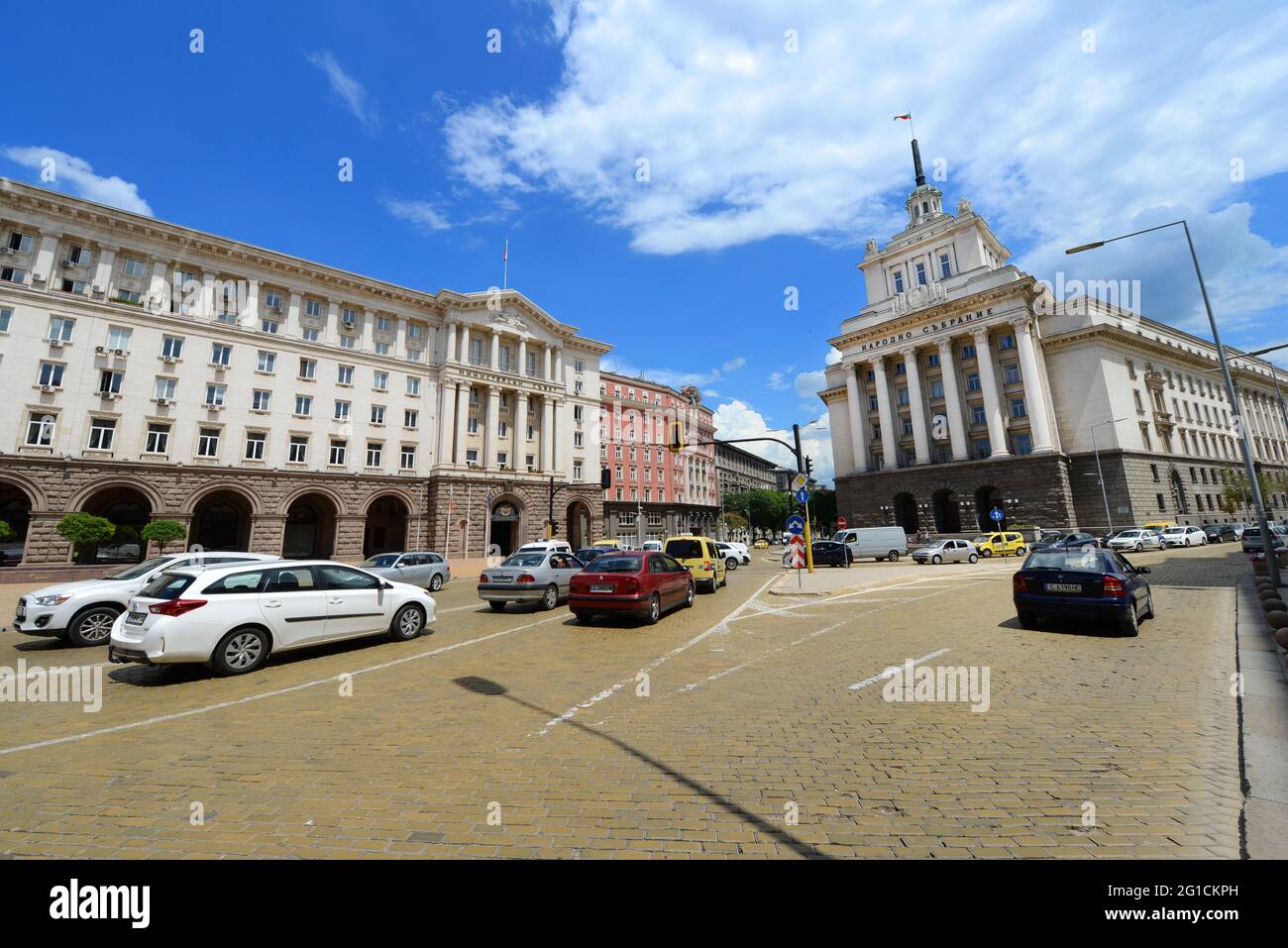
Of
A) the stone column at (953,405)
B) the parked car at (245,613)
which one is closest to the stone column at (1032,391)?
the stone column at (953,405)

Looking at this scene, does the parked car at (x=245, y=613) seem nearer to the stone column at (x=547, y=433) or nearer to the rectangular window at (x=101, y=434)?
the rectangular window at (x=101, y=434)

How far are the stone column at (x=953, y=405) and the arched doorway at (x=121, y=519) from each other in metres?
59.9

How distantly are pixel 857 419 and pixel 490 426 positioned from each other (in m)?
37.2

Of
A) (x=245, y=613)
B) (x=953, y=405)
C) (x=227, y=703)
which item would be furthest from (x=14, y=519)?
(x=953, y=405)

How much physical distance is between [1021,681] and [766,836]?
5.02 m

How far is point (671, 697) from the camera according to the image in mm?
6035

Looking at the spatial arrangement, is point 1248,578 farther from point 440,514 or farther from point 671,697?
point 440,514

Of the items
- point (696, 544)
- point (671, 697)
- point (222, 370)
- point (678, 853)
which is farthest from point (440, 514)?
point (678, 853)

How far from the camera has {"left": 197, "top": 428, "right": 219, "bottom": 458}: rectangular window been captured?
1277 inches

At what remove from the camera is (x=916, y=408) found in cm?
5034

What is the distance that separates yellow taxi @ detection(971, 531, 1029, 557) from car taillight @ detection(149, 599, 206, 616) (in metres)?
38.7

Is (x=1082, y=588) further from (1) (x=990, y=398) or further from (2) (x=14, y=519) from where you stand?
(2) (x=14, y=519)

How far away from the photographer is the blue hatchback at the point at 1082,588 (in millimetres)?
8633

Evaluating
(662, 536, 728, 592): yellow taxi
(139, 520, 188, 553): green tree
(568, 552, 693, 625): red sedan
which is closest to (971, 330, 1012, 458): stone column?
(662, 536, 728, 592): yellow taxi
